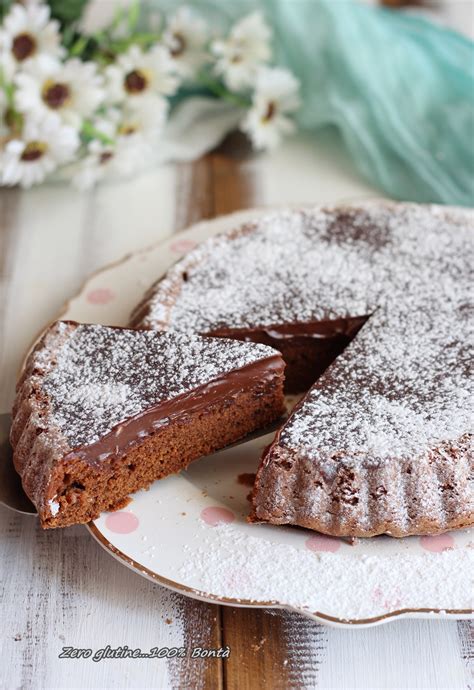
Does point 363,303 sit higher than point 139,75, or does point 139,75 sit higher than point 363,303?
point 139,75

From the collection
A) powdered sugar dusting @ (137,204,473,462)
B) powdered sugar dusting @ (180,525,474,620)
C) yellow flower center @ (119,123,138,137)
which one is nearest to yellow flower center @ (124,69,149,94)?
yellow flower center @ (119,123,138,137)

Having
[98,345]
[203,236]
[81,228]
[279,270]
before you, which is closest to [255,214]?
[203,236]

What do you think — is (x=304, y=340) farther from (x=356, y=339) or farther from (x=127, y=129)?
(x=127, y=129)

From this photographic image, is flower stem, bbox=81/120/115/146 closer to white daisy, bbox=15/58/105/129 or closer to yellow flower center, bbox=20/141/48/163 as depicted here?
white daisy, bbox=15/58/105/129

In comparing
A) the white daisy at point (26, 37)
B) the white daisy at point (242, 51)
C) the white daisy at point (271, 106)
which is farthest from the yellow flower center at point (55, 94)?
the white daisy at point (271, 106)

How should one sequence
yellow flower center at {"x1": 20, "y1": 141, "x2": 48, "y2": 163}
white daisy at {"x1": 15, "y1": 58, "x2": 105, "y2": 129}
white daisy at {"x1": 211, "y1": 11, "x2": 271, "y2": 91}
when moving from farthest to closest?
white daisy at {"x1": 211, "y1": 11, "x2": 271, "y2": 91} → yellow flower center at {"x1": 20, "y1": 141, "x2": 48, "y2": 163} → white daisy at {"x1": 15, "y1": 58, "x2": 105, "y2": 129}

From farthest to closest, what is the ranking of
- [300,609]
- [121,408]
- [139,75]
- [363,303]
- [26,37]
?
[139,75]
[26,37]
[363,303]
[121,408]
[300,609]

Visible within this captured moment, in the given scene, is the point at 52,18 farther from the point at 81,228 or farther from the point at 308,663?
the point at 308,663

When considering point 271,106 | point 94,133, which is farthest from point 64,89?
point 271,106
